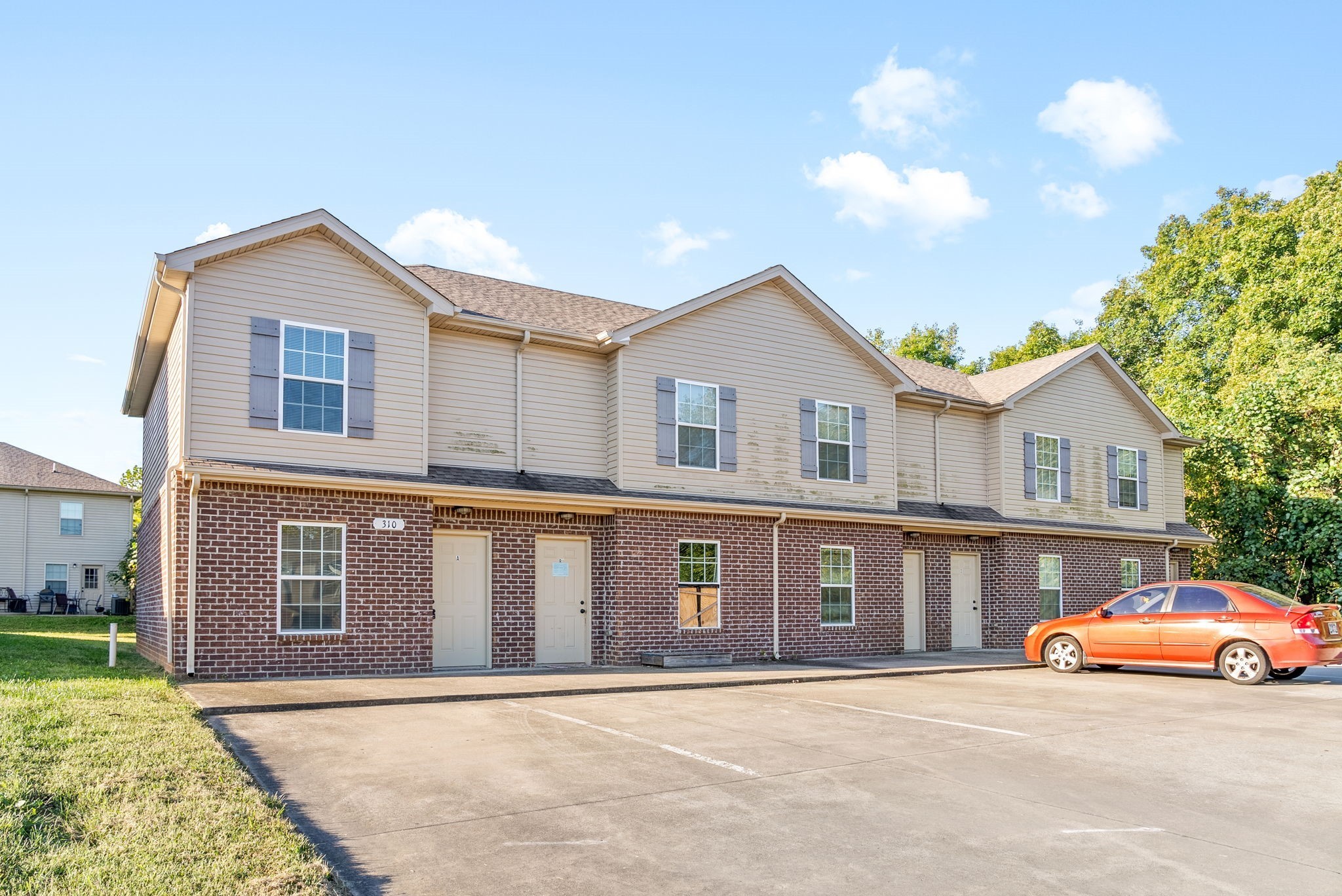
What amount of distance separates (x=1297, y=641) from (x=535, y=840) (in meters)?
12.7

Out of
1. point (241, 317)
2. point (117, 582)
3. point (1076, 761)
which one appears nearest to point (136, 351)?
point (241, 317)

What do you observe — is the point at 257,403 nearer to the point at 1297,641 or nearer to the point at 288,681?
the point at 288,681

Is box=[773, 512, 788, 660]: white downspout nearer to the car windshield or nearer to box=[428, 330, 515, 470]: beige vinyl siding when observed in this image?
box=[428, 330, 515, 470]: beige vinyl siding

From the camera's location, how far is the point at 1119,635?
1579cm

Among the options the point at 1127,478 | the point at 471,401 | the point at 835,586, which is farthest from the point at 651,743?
the point at 1127,478

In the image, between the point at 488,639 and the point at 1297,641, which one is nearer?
the point at 1297,641

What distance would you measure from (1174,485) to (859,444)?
11.4m

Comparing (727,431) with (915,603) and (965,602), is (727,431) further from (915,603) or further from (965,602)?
(965,602)

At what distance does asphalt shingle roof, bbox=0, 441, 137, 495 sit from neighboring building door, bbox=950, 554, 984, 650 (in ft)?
104

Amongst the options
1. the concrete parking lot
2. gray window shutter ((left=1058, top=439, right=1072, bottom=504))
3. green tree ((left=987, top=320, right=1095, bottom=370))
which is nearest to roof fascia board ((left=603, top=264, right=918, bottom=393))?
gray window shutter ((left=1058, top=439, right=1072, bottom=504))

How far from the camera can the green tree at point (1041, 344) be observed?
44656 mm

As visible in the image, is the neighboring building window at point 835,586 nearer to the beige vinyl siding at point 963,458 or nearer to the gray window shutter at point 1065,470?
the beige vinyl siding at point 963,458

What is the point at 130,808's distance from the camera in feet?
19.3

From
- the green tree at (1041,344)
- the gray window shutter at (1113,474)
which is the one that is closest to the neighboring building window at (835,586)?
the gray window shutter at (1113,474)
